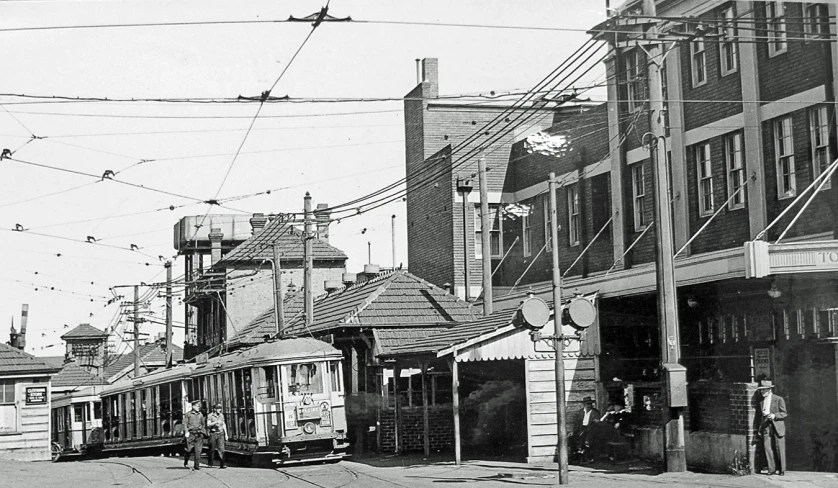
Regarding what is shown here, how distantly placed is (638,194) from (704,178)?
3.29 metres

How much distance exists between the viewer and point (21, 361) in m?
37.3

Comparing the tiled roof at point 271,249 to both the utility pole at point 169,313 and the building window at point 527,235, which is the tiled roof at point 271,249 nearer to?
the utility pole at point 169,313

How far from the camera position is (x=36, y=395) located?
122ft

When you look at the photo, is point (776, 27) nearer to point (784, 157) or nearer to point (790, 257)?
point (784, 157)

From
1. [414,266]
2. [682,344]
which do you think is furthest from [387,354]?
[414,266]

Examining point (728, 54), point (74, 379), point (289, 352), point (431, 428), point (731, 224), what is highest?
point (728, 54)

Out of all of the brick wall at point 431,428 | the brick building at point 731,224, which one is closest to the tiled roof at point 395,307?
the brick wall at point 431,428

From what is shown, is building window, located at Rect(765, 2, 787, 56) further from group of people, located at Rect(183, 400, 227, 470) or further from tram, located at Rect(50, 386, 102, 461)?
tram, located at Rect(50, 386, 102, 461)

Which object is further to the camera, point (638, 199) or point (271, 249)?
point (271, 249)

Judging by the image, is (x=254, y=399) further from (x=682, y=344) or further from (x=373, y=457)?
(x=682, y=344)

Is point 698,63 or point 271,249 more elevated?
point 698,63

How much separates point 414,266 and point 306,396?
16549 mm

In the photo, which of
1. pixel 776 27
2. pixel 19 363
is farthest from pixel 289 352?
pixel 19 363

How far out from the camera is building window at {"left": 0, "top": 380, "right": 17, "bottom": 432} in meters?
36.3
